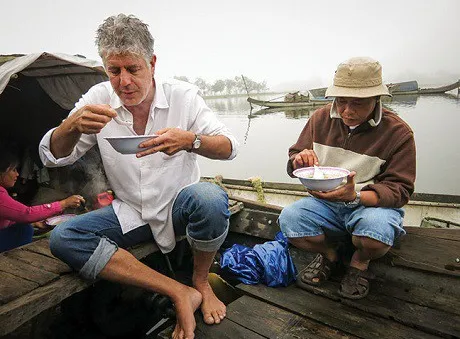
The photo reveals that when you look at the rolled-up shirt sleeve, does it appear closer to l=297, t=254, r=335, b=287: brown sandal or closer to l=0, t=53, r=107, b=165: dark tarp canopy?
l=0, t=53, r=107, b=165: dark tarp canopy

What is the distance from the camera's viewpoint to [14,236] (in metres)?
2.75

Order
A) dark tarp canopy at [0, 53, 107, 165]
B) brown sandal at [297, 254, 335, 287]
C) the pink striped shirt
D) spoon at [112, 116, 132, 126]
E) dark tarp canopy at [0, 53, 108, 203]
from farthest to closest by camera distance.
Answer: dark tarp canopy at [0, 53, 108, 203]
dark tarp canopy at [0, 53, 107, 165]
the pink striped shirt
brown sandal at [297, 254, 335, 287]
spoon at [112, 116, 132, 126]

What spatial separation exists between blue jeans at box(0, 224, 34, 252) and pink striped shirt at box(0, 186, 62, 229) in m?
0.05

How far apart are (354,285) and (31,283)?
6.48ft

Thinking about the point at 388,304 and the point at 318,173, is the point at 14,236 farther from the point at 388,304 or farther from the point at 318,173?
the point at 388,304

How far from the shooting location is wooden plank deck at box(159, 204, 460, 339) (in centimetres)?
172

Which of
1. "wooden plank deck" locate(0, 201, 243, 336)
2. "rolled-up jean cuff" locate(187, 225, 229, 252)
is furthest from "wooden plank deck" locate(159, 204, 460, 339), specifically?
"wooden plank deck" locate(0, 201, 243, 336)

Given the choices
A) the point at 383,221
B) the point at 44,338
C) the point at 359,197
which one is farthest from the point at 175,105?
the point at 44,338

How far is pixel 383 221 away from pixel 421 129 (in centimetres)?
2169

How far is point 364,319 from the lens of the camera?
179 cm

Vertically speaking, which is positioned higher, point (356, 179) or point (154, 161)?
point (154, 161)

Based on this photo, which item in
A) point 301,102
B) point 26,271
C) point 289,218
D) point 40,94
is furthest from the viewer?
point 301,102

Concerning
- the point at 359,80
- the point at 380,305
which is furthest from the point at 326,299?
the point at 359,80

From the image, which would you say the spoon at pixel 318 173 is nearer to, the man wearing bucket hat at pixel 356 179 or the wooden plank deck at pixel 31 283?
the man wearing bucket hat at pixel 356 179
